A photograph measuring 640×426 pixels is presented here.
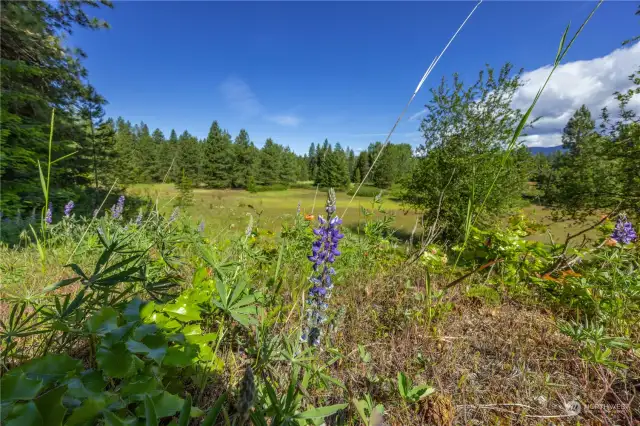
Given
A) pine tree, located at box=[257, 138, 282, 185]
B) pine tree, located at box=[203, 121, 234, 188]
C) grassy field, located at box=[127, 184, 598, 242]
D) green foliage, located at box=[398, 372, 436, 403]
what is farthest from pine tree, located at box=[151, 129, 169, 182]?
green foliage, located at box=[398, 372, 436, 403]

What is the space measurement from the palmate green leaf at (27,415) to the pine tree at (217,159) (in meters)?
49.7

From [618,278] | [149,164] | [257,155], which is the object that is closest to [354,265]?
[618,278]

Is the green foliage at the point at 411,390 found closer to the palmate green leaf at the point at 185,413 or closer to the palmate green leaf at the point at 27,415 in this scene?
the palmate green leaf at the point at 185,413

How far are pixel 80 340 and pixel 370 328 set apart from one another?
1.70 m

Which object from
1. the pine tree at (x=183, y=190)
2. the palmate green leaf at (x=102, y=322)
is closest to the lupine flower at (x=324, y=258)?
the palmate green leaf at (x=102, y=322)

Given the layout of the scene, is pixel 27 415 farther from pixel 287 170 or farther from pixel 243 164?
pixel 287 170

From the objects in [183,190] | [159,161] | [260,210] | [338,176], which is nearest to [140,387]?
[338,176]

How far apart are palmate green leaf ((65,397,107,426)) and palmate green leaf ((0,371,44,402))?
95 millimetres

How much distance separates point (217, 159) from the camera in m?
A: 46.3

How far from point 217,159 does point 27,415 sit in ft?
164

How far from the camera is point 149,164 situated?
160 feet

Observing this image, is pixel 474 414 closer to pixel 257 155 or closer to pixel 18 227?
pixel 18 227

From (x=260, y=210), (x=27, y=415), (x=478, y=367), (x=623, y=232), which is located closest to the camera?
(x=27, y=415)

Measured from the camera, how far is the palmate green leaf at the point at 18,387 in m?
0.57
